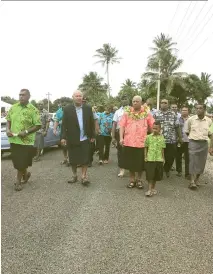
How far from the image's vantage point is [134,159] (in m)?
7.02

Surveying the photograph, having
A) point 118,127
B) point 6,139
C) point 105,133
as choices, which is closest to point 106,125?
point 105,133

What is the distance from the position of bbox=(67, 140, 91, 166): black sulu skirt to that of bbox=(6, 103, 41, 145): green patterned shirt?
36.8 inches

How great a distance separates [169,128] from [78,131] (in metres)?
2.17

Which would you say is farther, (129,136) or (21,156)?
(129,136)

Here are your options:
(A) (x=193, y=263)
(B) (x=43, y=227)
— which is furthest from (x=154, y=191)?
(A) (x=193, y=263)

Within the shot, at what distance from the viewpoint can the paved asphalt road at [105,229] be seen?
3545 mm

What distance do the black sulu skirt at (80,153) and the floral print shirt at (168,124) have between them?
6.20ft

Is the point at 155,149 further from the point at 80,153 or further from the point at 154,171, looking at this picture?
the point at 80,153

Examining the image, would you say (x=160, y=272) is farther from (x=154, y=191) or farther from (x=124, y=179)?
(x=124, y=179)

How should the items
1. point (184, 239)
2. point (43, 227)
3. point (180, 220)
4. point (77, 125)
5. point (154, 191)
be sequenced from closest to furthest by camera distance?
1. point (184, 239)
2. point (43, 227)
3. point (180, 220)
4. point (154, 191)
5. point (77, 125)

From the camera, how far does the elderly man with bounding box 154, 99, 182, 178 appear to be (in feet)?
26.9

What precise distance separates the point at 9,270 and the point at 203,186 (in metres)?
5.12

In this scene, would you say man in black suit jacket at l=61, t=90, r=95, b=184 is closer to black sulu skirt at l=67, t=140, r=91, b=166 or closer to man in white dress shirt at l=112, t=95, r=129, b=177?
black sulu skirt at l=67, t=140, r=91, b=166

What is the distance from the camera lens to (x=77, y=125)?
7270mm
